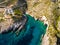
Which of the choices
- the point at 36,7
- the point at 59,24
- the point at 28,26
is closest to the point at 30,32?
the point at 28,26

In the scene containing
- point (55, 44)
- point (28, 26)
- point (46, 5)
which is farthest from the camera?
point (46, 5)

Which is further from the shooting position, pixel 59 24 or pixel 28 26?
pixel 28 26

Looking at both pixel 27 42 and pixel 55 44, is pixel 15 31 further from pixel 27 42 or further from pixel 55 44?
pixel 55 44

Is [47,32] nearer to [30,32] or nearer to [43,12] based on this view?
[30,32]

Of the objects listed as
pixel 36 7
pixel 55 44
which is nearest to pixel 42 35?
pixel 55 44

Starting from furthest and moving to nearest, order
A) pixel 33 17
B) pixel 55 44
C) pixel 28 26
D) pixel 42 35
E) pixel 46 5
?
pixel 46 5
pixel 33 17
pixel 28 26
pixel 42 35
pixel 55 44

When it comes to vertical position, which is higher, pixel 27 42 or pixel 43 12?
pixel 43 12
